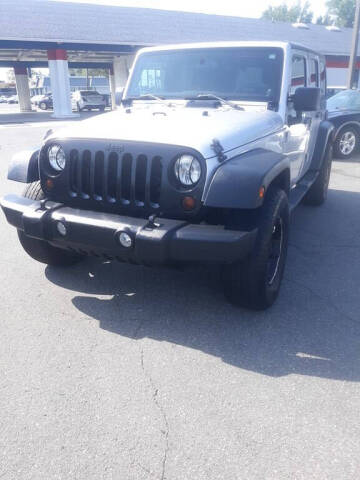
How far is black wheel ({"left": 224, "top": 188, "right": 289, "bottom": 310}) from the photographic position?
3.04 meters

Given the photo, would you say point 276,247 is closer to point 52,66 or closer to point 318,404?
point 318,404

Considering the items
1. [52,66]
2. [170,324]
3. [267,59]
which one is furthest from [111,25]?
[170,324]

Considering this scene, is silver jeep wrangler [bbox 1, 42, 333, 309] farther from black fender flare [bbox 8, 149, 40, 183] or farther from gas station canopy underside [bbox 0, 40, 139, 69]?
gas station canopy underside [bbox 0, 40, 139, 69]

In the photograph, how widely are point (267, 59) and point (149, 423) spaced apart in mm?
3333

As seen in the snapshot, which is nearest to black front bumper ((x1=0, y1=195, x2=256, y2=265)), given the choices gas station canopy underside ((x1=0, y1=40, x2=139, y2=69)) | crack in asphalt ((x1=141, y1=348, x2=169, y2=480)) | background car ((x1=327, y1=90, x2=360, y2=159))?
crack in asphalt ((x1=141, y1=348, x2=169, y2=480))

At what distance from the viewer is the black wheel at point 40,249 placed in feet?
11.6

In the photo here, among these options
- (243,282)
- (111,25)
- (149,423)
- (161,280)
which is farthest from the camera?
(111,25)

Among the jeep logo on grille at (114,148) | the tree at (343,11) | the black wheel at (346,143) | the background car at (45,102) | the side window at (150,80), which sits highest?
the tree at (343,11)

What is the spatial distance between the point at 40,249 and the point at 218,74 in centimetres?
231

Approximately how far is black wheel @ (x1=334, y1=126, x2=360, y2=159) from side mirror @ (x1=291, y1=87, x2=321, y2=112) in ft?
21.3

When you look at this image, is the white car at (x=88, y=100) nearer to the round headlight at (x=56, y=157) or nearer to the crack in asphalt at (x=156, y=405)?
the round headlight at (x=56, y=157)

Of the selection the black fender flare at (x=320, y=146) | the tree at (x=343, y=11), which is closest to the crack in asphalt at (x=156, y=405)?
the black fender flare at (x=320, y=146)

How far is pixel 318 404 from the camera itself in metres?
2.45

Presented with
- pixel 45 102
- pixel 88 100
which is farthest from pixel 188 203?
pixel 45 102
